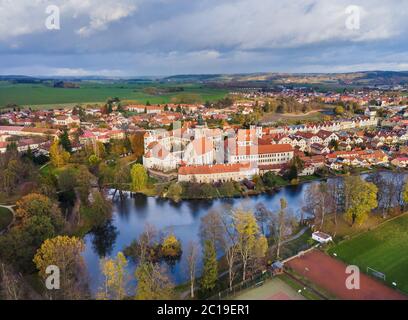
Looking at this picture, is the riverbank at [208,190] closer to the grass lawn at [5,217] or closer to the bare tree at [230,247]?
the bare tree at [230,247]

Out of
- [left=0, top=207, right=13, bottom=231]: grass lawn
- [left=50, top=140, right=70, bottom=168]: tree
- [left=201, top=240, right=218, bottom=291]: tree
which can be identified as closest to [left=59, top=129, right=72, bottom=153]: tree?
[left=50, top=140, right=70, bottom=168]: tree

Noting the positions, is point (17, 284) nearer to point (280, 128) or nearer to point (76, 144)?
point (76, 144)

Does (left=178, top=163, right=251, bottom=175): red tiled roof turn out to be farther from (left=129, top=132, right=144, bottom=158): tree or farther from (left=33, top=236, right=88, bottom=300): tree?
(left=33, top=236, right=88, bottom=300): tree

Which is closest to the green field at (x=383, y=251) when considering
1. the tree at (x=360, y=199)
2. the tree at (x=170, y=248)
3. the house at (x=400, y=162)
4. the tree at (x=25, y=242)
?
the tree at (x=360, y=199)

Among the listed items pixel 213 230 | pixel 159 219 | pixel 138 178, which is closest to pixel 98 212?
pixel 159 219

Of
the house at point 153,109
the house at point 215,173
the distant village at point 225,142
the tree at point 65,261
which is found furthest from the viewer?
the house at point 153,109
